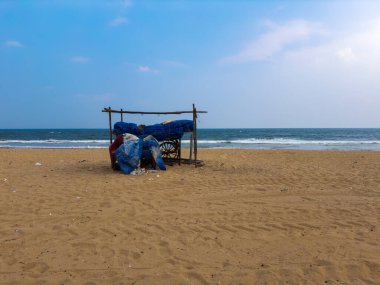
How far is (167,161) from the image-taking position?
11312 millimetres

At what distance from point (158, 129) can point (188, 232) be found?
651 cm

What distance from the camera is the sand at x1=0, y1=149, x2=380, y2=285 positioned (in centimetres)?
319

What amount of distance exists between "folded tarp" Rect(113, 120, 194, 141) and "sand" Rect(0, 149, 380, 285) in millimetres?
2944

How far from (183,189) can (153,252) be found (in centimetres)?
341

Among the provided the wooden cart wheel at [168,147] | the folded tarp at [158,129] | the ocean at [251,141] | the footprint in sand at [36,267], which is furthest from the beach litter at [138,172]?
the ocean at [251,141]

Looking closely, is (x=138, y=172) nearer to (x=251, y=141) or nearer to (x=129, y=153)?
(x=129, y=153)

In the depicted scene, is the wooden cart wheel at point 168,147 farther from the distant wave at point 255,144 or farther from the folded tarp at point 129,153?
the distant wave at point 255,144

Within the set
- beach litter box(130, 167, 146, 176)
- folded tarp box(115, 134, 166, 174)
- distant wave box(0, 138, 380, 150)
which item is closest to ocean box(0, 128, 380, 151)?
distant wave box(0, 138, 380, 150)

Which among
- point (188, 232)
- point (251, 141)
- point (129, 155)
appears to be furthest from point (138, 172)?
point (251, 141)

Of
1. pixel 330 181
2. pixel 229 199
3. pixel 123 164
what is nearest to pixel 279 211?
pixel 229 199

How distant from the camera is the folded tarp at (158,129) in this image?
34.3ft

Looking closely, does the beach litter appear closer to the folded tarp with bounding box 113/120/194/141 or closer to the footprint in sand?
the folded tarp with bounding box 113/120/194/141

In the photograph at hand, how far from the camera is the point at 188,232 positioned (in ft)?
14.2

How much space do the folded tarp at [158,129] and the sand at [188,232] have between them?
9.66 feet
